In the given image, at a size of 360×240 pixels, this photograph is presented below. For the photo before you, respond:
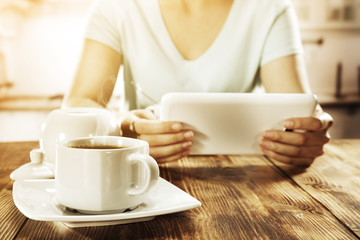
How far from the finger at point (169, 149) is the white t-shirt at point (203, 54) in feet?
2.16

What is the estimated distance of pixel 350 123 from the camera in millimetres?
3219

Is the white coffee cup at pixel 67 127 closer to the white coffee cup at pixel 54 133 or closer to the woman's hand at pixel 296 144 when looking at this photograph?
the white coffee cup at pixel 54 133

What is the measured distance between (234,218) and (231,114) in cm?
31

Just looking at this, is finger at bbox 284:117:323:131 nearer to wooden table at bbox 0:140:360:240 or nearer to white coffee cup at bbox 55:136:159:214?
wooden table at bbox 0:140:360:240

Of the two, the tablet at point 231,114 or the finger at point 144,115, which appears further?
the finger at point 144,115

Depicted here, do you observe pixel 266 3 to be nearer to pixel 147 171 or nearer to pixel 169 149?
pixel 169 149

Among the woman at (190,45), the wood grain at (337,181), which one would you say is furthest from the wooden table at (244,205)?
the woman at (190,45)

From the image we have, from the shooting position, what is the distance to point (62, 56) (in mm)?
3057

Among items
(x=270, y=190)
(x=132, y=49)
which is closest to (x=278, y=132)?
(x=270, y=190)

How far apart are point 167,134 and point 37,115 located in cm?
213

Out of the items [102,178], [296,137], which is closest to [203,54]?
[296,137]

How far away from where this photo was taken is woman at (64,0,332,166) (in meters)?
1.41

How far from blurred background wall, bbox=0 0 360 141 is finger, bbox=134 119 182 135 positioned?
1.96 m

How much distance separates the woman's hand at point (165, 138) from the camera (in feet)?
2.69
